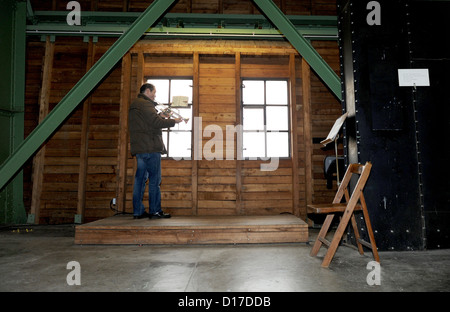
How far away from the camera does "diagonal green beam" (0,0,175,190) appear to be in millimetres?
3586

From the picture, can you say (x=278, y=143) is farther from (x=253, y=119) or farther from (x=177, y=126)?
(x=177, y=126)

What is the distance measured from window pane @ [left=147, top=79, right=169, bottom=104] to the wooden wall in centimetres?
15

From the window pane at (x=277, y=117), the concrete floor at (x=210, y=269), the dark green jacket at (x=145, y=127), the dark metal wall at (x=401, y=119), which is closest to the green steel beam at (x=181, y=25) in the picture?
the window pane at (x=277, y=117)

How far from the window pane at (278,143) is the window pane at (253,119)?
0.29 meters

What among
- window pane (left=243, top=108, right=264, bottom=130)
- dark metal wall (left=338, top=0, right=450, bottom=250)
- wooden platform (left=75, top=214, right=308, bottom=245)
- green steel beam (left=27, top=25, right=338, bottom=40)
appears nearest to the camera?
dark metal wall (left=338, top=0, right=450, bottom=250)

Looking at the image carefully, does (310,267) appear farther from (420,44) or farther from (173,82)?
(173,82)

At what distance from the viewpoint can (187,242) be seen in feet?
10.8

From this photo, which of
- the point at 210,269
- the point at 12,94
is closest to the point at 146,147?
the point at 210,269

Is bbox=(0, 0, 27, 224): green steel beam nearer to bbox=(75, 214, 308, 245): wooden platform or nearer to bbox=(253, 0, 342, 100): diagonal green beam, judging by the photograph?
bbox=(75, 214, 308, 245): wooden platform

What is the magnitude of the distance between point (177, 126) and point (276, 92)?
7.34 ft

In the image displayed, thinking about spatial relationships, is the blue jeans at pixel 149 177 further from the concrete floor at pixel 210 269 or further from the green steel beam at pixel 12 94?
the green steel beam at pixel 12 94

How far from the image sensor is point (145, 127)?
3.88 m

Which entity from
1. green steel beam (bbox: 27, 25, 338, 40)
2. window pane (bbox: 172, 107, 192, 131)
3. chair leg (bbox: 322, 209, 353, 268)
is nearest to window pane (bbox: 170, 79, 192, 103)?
window pane (bbox: 172, 107, 192, 131)
